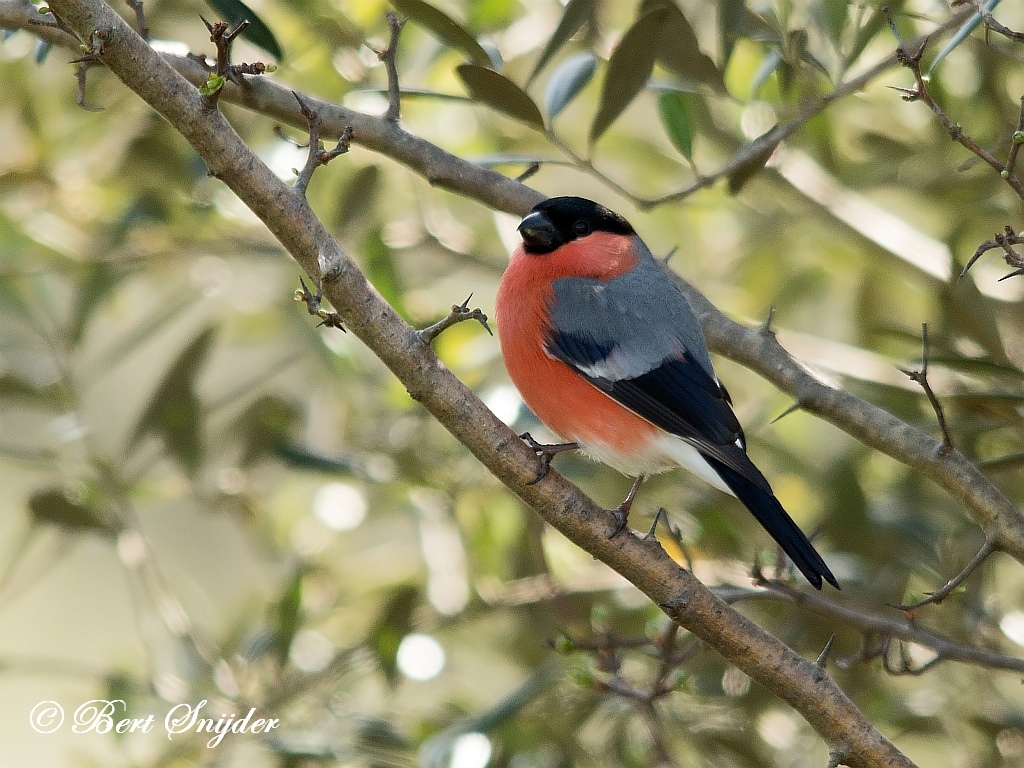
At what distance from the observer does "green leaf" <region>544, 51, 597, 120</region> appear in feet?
9.30

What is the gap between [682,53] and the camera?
9.14 feet

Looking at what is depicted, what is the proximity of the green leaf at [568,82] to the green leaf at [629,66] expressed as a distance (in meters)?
0.08

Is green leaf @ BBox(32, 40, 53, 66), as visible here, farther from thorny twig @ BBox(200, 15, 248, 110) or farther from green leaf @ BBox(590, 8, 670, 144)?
green leaf @ BBox(590, 8, 670, 144)

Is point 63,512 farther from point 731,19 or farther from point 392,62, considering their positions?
point 731,19

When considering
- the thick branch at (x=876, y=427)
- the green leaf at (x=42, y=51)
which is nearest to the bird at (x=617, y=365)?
the thick branch at (x=876, y=427)

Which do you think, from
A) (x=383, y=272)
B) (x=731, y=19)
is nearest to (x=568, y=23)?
(x=731, y=19)

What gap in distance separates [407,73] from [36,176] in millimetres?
1342

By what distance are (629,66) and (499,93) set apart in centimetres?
32

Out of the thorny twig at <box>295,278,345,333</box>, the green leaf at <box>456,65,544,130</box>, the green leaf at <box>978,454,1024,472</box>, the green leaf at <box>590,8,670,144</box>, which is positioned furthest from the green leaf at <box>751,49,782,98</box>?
the thorny twig at <box>295,278,345,333</box>

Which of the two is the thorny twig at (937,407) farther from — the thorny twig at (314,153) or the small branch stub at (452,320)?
the thorny twig at (314,153)

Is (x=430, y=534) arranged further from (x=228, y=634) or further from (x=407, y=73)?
(x=407, y=73)

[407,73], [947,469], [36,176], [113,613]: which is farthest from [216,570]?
[947,469]

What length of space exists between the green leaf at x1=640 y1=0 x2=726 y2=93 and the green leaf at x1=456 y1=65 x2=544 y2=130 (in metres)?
0.35

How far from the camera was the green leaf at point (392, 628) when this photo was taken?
304 cm
